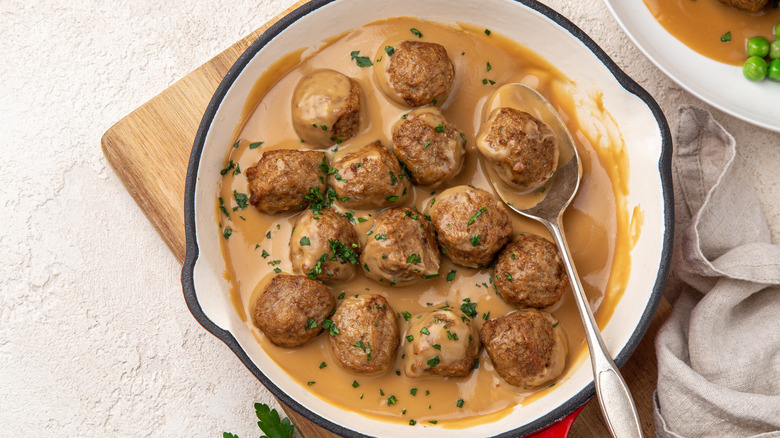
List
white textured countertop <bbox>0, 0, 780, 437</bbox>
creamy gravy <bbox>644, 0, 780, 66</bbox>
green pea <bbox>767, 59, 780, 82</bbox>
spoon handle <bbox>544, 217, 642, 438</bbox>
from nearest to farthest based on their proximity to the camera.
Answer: spoon handle <bbox>544, 217, 642, 438</bbox>, green pea <bbox>767, 59, 780, 82</bbox>, creamy gravy <bbox>644, 0, 780, 66</bbox>, white textured countertop <bbox>0, 0, 780, 437</bbox>

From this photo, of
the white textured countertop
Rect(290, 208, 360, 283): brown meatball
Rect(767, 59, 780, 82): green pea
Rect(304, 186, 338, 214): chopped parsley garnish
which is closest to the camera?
Rect(290, 208, 360, 283): brown meatball

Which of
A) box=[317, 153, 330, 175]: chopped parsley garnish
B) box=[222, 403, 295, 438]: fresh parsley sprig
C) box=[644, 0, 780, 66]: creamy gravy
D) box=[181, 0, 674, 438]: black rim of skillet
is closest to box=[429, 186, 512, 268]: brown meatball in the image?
box=[317, 153, 330, 175]: chopped parsley garnish

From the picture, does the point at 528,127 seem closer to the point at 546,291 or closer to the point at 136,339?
the point at 546,291

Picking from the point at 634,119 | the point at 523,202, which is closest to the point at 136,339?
the point at 523,202

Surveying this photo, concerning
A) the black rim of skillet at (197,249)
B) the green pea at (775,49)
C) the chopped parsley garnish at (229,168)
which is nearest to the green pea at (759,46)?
the green pea at (775,49)

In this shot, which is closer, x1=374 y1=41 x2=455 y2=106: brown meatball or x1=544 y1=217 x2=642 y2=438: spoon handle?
x1=544 y1=217 x2=642 y2=438: spoon handle

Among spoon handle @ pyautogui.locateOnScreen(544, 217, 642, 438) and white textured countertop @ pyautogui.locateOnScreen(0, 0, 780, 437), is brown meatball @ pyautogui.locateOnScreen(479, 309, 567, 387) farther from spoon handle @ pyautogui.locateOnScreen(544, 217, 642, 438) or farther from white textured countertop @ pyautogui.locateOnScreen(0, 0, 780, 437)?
white textured countertop @ pyautogui.locateOnScreen(0, 0, 780, 437)

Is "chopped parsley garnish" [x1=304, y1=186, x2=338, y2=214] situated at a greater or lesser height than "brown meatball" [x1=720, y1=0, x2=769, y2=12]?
greater

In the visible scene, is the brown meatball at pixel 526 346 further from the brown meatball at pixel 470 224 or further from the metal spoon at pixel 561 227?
the brown meatball at pixel 470 224
